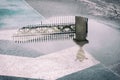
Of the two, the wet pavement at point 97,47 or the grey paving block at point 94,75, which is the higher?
the wet pavement at point 97,47

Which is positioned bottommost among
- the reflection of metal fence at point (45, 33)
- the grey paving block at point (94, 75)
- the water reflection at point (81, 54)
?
the grey paving block at point (94, 75)

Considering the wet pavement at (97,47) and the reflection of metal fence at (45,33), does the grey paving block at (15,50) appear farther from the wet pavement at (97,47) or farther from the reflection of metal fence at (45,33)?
the reflection of metal fence at (45,33)

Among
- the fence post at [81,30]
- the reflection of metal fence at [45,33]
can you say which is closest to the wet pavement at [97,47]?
the fence post at [81,30]

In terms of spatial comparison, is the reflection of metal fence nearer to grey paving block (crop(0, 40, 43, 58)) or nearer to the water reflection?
grey paving block (crop(0, 40, 43, 58))

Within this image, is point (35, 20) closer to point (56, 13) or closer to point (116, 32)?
point (56, 13)

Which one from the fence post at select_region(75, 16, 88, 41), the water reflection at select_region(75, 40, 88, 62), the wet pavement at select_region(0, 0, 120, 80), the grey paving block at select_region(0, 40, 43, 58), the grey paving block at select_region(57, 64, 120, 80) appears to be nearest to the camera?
the grey paving block at select_region(57, 64, 120, 80)

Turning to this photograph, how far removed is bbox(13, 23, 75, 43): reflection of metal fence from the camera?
1628cm

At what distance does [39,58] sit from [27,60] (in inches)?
32.3

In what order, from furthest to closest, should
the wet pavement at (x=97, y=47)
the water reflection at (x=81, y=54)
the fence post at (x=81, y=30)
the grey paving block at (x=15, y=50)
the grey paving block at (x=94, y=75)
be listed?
the fence post at (x=81, y=30) → the grey paving block at (x=15, y=50) → the water reflection at (x=81, y=54) → the wet pavement at (x=97, y=47) → the grey paving block at (x=94, y=75)

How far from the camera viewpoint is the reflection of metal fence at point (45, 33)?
16281 mm

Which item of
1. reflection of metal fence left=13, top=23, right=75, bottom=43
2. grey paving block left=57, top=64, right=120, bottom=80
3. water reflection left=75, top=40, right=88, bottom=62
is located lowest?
grey paving block left=57, top=64, right=120, bottom=80

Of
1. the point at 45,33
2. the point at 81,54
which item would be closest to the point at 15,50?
the point at 45,33

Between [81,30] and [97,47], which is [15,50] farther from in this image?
[97,47]

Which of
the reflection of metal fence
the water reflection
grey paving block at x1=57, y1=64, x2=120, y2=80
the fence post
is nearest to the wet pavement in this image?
grey paving block at x1=57, y1=64, x2=120, y2=80
